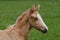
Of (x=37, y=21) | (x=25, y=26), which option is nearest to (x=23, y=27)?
(x=25, y=26)

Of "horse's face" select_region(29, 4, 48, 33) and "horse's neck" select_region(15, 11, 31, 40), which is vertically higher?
"horse's face" select_region(29, 4, 48, 33)

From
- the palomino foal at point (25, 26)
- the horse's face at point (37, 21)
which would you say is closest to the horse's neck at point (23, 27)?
the palomino foal at point (25, 26)

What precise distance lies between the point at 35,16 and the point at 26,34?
662 millimetres

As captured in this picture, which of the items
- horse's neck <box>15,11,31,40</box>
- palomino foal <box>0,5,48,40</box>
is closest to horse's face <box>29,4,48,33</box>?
palomino foal <box>0,5,48,40</box>

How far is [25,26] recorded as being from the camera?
8594 mm

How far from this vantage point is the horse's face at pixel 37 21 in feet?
27.4

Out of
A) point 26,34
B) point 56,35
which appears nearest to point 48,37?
point 56,35

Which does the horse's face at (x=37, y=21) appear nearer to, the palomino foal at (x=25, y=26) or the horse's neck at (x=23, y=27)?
the palomino foal at (x=25, y=26)

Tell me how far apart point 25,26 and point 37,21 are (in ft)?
1.36

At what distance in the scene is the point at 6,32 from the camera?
8227mm

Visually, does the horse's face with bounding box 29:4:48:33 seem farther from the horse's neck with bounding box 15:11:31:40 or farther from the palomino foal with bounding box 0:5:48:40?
the horse's neck with bounding box 15:11:31:40

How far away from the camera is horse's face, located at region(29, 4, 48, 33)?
8.34m

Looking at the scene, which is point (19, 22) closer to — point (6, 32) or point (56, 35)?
point (6, 32)

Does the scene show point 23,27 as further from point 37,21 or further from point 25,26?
point 37,21
